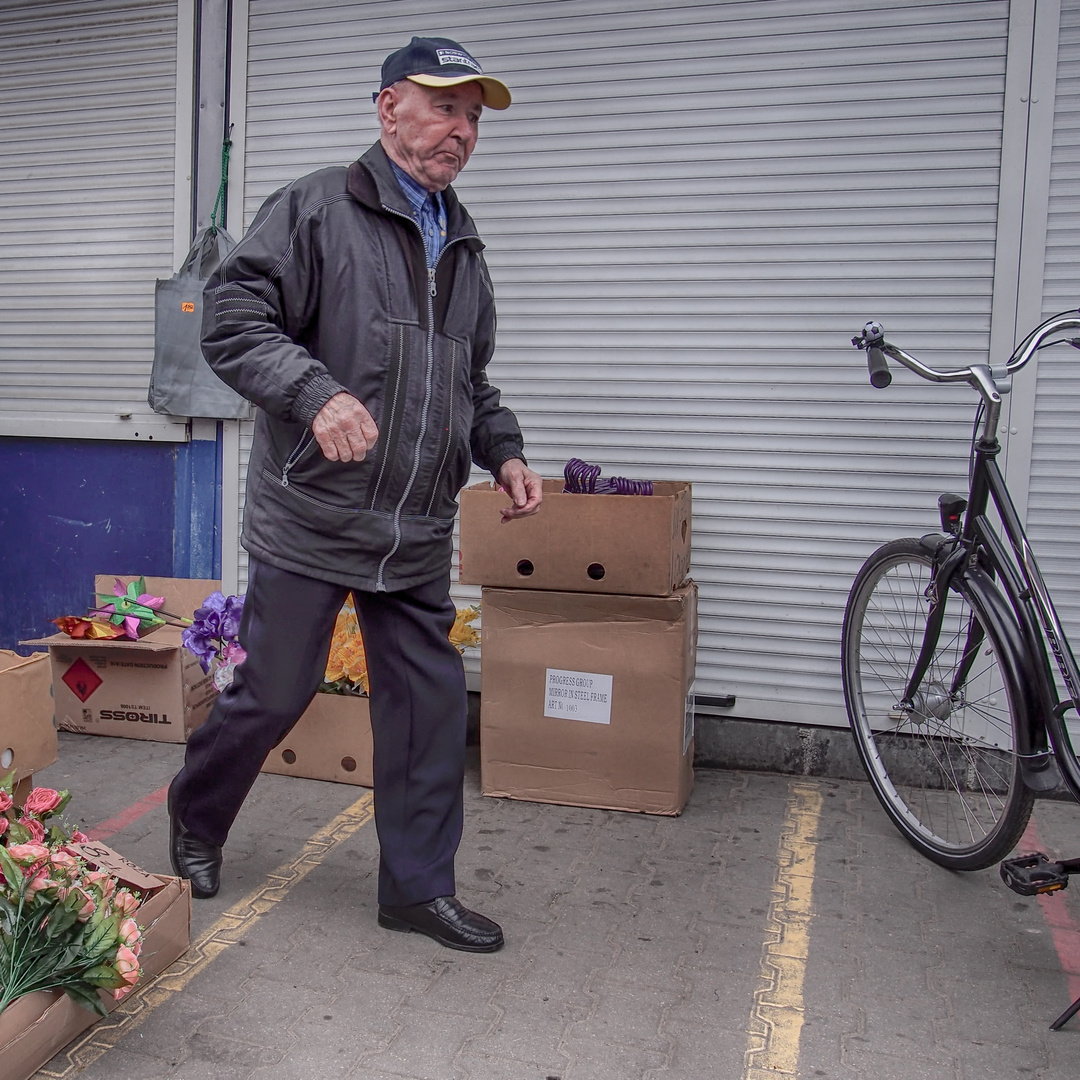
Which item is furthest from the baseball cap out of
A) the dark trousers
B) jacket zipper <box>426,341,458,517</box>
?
the dark trousers

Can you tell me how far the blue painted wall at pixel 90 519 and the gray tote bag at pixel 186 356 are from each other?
185mm

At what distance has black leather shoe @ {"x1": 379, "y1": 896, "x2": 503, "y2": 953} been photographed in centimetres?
271

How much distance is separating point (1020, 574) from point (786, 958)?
3.85 feet

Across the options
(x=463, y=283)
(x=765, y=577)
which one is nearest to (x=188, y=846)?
(x=463, y=283)

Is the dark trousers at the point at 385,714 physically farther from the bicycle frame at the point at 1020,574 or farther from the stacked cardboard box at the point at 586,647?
the bicycle frame at the point at 1020,574

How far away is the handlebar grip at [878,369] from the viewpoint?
3047mm

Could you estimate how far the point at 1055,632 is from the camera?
2791 millimetres

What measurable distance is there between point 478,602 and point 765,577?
3.82 ft

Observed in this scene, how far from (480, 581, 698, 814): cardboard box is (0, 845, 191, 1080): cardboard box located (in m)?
1.39

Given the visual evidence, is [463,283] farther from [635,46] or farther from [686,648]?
[635,46]

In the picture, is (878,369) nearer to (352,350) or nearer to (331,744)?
(352,350)

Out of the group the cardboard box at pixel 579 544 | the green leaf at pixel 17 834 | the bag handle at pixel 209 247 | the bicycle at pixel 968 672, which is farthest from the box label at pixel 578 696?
the bag handle at pixel 209 247

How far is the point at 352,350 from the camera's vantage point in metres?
2.56

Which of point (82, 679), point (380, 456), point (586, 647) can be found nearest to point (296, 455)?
point (380, 456)
